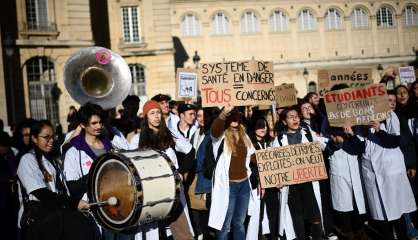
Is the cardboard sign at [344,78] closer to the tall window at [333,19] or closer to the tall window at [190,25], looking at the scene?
the tall window at [190,25]

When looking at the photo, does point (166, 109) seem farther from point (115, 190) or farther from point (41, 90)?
point (41, 90)

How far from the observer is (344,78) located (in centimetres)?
958

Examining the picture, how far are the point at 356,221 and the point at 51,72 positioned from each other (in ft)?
68.8

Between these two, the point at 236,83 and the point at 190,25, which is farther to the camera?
the point at 190,25

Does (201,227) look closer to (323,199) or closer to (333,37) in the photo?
(323,199)

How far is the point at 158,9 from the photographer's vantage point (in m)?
31.3

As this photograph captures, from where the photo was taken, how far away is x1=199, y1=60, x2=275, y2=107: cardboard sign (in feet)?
21.6

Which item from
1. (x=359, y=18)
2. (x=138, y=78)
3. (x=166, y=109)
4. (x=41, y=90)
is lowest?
(x=166, y=109)

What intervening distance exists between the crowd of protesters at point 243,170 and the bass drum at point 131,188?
0.32 meters

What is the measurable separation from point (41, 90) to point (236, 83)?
20156 mm

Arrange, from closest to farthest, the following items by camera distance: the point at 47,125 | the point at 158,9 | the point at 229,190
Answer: the point at 47,125, the point at 229,190, the point at 158,9

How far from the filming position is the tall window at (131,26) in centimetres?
3194

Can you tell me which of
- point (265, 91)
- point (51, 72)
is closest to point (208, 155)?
point (265, 91)

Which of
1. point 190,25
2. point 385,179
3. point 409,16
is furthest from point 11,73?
point 409,16
